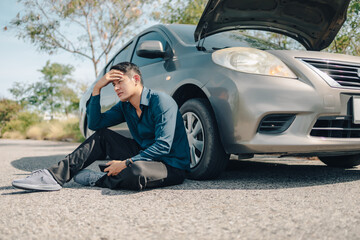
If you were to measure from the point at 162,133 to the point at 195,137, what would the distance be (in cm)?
49

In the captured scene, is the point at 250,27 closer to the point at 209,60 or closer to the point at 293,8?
the point at 293,8

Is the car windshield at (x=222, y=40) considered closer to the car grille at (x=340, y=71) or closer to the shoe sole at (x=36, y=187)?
the car grille at (x=340, y=71)

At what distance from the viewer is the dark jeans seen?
2.53 m

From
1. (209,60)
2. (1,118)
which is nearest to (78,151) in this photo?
(209,60)

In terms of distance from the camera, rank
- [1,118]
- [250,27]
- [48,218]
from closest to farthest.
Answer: [48,218] → [250,27] → [1,118]

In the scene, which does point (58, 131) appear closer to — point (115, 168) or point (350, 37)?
point (350, 37)

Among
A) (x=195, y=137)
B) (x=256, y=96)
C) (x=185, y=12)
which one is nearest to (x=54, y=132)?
→ (x=185, y=12)

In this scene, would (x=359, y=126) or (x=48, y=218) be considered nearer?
(x=48, y=218)

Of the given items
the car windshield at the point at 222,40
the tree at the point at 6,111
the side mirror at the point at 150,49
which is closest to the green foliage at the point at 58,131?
the tree at the point at 6,111

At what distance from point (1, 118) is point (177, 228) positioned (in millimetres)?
21537

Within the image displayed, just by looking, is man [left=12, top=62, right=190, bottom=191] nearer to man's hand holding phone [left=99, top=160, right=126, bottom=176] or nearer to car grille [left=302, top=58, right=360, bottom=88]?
man's hand holding phone [left=99, top=160, right=126, bottom=176]

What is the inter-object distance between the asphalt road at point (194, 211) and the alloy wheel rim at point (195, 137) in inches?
8.7

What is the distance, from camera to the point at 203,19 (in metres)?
3.13

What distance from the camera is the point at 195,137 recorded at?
303 cm
